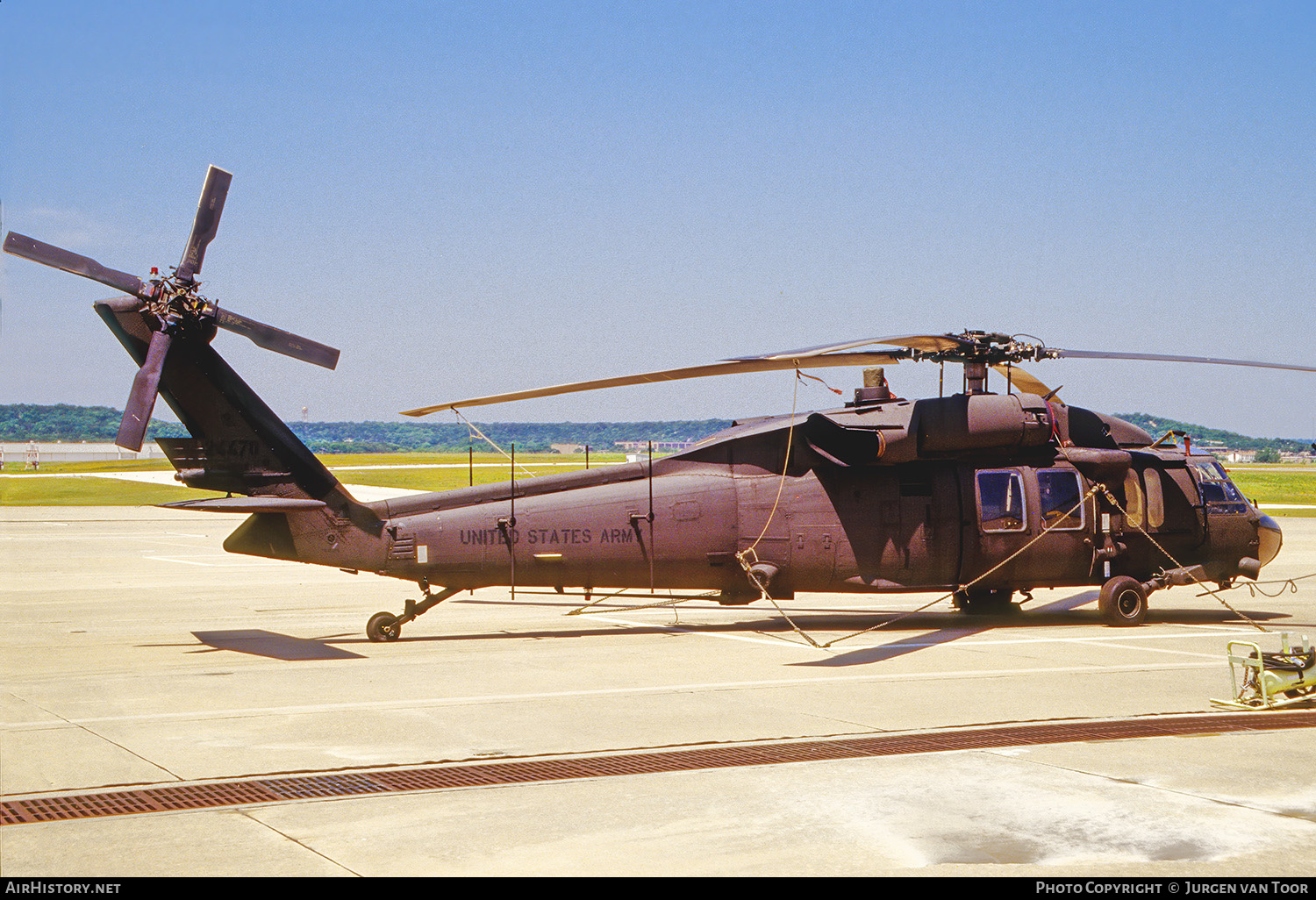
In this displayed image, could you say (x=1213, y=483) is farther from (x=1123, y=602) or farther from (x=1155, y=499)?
(x=1123, y=602)

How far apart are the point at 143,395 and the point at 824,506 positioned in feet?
30.4

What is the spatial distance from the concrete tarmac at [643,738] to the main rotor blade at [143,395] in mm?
2689

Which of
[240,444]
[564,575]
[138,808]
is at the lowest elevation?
[138,808]

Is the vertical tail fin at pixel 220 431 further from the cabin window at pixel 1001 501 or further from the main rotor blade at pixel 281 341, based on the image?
the cabin window at pixel 1001 501

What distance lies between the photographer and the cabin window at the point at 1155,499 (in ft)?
59.7

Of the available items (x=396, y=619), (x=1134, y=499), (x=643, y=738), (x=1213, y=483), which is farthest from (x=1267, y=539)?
(x=396, y=619)

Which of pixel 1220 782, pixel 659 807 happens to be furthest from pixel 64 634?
pixel 1220 782

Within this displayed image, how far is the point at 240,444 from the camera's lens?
1547 cm

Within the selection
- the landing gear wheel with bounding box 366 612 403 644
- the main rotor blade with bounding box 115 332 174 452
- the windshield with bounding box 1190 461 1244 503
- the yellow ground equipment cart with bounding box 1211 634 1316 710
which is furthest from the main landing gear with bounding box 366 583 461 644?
the windshield with bounding box 1190 461 1244 503

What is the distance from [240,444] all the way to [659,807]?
31.4 feet

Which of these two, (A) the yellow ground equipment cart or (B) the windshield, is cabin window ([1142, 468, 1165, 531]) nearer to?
(B) the windshield

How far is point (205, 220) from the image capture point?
14.8m

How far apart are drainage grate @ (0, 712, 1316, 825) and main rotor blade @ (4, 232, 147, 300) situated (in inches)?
289

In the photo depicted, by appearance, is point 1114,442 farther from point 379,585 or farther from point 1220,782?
point 379,585
